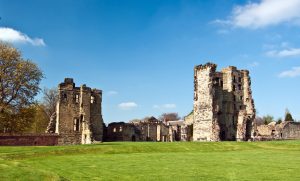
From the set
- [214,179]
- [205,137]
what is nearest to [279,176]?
[214,179]

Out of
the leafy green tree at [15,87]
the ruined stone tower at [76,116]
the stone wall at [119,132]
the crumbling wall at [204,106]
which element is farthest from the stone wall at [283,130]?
the leafy green tree at [15,87]

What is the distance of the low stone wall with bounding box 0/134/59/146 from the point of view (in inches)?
1702

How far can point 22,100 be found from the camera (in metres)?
42.4

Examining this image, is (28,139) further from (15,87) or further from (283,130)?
(283,130)

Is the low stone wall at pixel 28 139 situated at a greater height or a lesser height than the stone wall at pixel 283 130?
lesser

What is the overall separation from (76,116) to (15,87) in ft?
53.1

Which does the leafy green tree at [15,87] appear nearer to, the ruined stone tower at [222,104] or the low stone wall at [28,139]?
the low stone wall at [28,139]

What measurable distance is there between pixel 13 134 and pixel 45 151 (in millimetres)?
13728

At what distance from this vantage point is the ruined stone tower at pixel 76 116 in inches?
2211

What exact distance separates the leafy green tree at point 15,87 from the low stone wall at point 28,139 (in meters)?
1.33

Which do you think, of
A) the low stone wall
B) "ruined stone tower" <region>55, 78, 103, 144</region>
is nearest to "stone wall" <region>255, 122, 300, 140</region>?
"ruined stone tower" <region>55, 78, 103, 144</region>

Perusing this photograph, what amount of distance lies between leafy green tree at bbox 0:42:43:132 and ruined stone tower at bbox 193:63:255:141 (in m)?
31.7

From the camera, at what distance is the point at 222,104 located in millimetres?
68188

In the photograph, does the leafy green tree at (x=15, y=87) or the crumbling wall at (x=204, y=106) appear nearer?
the leafy green tree at (x=15, y=87)
